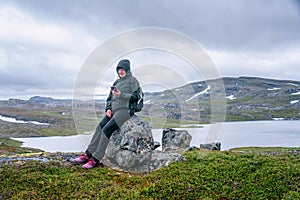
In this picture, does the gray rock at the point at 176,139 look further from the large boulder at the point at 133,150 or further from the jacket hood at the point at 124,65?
the jacket hood at the point at 124,65

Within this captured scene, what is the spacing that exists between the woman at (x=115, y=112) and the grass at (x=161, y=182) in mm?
837

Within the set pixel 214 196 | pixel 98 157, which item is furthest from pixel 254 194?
pixel 98 157

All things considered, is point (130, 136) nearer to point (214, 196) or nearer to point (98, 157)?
point (98, 157)

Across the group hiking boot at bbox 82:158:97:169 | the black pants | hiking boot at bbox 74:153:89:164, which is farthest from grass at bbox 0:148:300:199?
the black pants

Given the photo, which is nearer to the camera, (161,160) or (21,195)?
(21,195)

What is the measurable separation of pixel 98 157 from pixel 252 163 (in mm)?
7772

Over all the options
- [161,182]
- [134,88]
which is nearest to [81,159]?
[134,88]

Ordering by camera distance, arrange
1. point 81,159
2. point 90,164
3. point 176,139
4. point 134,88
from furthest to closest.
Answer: point 176,139
point 81,159
point 134,88
point 90,164

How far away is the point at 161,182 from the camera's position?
12391 mm

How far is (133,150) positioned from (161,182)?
3.07m

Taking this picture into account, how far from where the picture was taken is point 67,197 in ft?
37.1

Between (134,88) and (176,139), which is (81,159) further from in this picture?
(176,139)

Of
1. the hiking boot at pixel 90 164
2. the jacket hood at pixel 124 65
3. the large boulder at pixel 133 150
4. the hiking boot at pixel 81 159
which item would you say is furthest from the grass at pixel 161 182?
the jacket hood at pixel 124 65

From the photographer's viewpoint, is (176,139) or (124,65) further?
(176,139)
